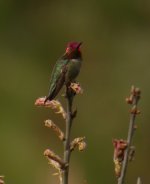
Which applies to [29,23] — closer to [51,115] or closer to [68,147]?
[51,115]

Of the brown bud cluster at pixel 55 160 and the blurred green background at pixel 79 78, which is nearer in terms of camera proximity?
the brown bud cluster at pixel 55 160

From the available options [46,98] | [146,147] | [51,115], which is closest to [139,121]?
[146,147]

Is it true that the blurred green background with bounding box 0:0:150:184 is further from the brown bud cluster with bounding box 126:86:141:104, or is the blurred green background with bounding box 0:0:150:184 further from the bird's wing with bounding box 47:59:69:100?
the brown bud cluster with bounding box 126:86:141:104

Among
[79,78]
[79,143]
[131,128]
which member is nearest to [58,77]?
[79,143]

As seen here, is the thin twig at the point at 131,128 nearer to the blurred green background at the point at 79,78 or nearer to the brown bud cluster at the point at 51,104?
the brown bud cluster at the point at 51,104

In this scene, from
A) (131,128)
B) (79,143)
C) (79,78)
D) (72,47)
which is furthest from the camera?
(79,78)

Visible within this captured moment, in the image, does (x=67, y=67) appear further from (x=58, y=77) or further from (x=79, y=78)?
(x=79, y=78)

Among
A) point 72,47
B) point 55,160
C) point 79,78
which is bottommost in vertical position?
point 55,160

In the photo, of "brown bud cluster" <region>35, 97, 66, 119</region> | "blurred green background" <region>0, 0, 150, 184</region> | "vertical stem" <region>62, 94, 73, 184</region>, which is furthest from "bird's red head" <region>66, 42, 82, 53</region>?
"blurred green background" <region>0, 0, 150, 184</region>

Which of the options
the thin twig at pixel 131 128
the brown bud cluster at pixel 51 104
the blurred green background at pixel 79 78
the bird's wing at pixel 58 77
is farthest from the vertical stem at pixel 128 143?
the blurred green background at pixel 79 78
